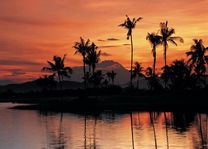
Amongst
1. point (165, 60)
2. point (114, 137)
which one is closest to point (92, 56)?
point (165, 60)

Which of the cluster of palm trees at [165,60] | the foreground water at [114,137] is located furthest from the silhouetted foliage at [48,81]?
the foreground water at [114,137]

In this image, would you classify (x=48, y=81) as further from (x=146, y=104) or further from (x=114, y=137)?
(x=114, y=137)

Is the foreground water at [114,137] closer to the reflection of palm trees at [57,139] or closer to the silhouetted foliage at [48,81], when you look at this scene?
the reflection of palm trees at [57,139]

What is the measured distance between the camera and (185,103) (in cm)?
8031

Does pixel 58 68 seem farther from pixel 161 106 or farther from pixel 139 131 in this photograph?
pixel 139 131

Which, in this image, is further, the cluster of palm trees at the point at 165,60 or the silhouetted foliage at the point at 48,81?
the silhouetted foliage at the point at 48,81

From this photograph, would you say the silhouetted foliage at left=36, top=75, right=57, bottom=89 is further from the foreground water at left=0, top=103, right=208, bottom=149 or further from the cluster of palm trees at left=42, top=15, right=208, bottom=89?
the foreground water at left=0, top=103, right=208, bottom=149

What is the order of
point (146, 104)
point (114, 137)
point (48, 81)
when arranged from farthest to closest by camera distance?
point (48, 81)
point (146, 104)
point (114, 137)

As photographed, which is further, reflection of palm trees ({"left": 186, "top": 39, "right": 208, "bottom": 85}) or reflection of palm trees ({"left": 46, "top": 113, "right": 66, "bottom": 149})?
reflection of palm trees ({"left": 186, "top": 39, "right": 208, "bottom": 85})

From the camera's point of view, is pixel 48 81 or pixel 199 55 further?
pixel 48 81

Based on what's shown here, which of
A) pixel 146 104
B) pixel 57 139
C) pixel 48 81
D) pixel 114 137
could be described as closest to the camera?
pixel 57 139

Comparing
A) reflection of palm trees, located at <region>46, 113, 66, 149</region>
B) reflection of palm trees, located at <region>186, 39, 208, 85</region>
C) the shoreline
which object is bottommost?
reflection of palm trees, located at <region>46, 113, 66, 149</region>

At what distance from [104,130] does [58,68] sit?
3033 inches

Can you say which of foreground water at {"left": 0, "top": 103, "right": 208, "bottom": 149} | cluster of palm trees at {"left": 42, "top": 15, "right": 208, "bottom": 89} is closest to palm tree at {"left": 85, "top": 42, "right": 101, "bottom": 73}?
cluster of palm trees at {"left": 42, "top": 15, "right": 208, "bottom": 89}
